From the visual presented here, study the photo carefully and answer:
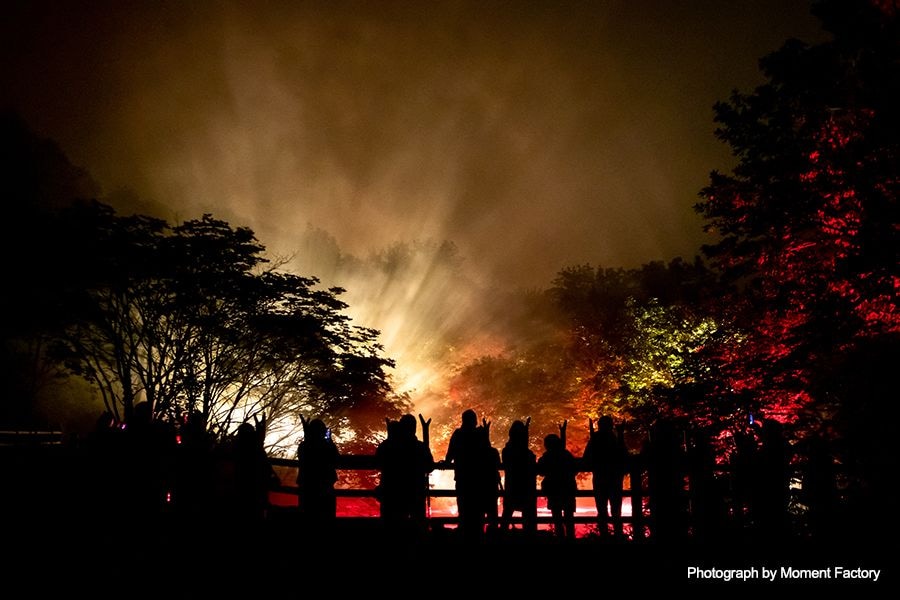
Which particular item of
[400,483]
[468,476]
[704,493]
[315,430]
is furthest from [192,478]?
[704,493]

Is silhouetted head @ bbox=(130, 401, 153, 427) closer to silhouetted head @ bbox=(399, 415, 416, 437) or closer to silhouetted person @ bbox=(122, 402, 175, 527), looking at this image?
silhouetted person @ bbox=(122, 402, 175, 527)

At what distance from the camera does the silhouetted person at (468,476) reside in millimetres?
8875

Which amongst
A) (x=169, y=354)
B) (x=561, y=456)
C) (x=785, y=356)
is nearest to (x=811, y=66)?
(x=785, y=356)

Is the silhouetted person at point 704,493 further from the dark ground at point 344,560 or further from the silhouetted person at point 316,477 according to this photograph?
the silhouetted person at point 316,477

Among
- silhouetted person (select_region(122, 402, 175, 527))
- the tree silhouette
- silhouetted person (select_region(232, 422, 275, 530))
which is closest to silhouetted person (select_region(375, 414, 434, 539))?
silhouetted person (select_region(232, 422, 275, 530))

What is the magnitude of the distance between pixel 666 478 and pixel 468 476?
3535 mm

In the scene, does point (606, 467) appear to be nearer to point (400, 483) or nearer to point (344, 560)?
point (400, 483)

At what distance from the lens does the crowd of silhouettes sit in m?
8.82

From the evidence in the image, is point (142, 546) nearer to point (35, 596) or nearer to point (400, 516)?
point (35, 596)

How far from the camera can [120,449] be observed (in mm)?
9094

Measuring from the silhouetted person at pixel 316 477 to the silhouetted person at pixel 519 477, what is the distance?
3.02 meters

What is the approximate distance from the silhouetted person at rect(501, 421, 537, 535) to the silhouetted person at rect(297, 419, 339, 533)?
302cm

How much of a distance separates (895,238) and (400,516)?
1177 cm

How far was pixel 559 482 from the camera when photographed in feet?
31.7
